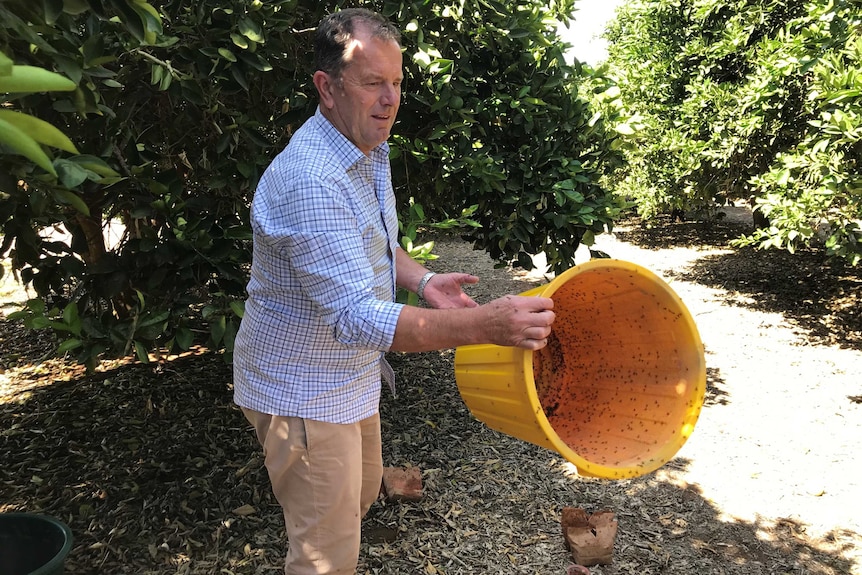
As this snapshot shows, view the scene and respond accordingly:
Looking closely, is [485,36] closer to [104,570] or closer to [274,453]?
[274,453]

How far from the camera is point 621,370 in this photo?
2.40m

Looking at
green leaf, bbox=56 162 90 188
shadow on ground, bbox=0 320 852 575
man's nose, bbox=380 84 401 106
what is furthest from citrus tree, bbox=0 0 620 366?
shadow on ground, bbox=0 320 852 575

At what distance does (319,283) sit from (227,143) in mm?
1260

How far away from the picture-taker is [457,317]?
1583 mm

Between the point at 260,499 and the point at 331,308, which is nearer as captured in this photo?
the point at 331,308

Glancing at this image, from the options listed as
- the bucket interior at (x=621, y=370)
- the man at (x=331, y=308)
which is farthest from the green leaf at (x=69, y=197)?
the bucket interior at (x=621, y=370)

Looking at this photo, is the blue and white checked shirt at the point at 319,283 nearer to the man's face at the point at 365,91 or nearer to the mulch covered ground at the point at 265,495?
the man's face at the point at 365,91

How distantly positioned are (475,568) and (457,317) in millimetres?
1707

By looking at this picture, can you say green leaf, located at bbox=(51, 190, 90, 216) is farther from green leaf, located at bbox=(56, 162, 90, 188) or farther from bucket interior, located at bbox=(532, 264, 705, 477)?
bucket interior, located at bbox=(532, 264, 705, 477)

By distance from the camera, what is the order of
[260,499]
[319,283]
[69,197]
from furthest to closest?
[260,499] < [319,283] < [69,197]

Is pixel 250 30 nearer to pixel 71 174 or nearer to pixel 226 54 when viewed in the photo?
pixel 226 54

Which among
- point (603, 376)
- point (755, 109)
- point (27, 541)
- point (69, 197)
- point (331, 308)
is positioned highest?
point (755, 109)

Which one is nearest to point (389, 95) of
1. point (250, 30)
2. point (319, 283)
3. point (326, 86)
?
point (326, 86)

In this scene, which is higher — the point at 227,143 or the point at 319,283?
the point at 227,143
